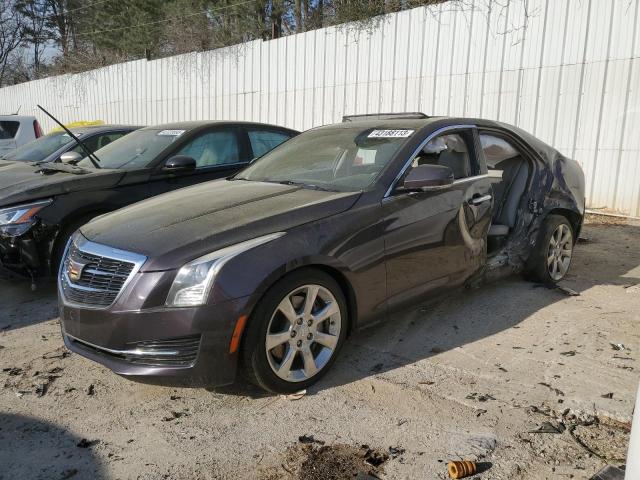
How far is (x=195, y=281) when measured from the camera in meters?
2.74

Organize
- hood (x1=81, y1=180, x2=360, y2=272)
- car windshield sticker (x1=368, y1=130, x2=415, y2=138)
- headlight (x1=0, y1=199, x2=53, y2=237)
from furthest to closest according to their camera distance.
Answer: headlight (x1=0, y1=199, x2=53, y2=237)
car windshield sticker (x1=368, y1=130, x2=415, y2=138)
hood (x1=81, y1=180, x2=360, y2=272)

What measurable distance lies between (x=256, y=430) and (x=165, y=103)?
1539cm

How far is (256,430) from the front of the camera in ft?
9.11

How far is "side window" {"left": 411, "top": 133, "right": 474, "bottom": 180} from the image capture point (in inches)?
158

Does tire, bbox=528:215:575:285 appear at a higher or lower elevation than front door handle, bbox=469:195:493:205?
lower

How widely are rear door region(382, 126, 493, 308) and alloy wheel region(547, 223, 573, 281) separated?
1.07m

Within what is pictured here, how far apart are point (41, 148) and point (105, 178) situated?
304 centimetres

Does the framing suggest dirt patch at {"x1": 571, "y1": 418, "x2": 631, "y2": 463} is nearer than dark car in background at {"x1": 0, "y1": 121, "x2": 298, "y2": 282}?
Yes

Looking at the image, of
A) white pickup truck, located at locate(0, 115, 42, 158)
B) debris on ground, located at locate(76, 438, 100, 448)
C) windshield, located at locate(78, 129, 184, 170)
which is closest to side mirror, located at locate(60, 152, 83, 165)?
windshield, located at locate(78, 129, 184, 170)

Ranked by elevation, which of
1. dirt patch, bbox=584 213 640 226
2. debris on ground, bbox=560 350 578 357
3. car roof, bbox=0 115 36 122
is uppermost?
car roof, bbox=0 115 36 122

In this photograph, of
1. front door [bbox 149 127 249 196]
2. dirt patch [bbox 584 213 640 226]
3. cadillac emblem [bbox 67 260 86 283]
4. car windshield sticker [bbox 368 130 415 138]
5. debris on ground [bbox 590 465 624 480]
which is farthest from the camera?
dirt patch [bbox 584 213 640 226]

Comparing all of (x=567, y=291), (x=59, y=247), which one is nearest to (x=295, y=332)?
(x=59, y=247)

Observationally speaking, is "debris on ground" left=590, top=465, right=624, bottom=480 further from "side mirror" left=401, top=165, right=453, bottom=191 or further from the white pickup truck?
the white pickup truck

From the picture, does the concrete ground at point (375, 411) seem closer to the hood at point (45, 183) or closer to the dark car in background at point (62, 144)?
the hood at point (45, 183)
